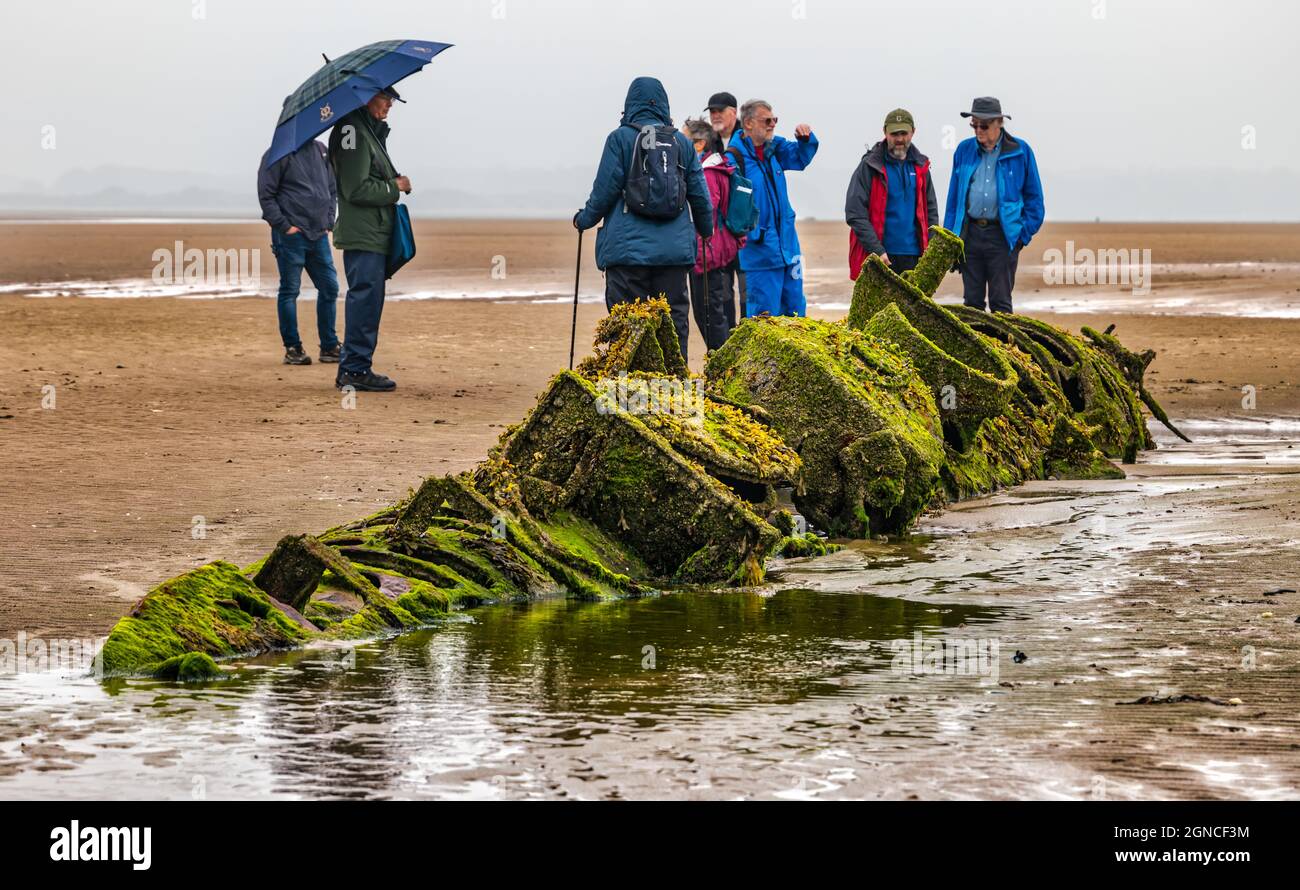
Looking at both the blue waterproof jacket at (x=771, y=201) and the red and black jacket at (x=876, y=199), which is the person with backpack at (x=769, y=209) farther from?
the red and black jacket at (x=876, y=199)

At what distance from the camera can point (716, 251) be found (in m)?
12.8

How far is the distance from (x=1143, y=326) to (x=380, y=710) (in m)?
19.9

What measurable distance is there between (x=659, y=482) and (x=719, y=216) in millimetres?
5446

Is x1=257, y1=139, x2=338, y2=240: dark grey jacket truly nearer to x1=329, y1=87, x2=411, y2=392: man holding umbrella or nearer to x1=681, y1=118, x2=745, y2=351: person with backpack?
x1=329, y1=87, x2=411, y2=392: man holding umbrella

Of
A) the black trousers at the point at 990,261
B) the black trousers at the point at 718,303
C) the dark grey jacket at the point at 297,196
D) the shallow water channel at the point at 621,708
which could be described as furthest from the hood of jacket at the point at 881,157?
the shallow water channel at the point at 621,708

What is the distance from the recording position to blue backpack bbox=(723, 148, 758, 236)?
41.2ft

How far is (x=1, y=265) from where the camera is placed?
144 feet

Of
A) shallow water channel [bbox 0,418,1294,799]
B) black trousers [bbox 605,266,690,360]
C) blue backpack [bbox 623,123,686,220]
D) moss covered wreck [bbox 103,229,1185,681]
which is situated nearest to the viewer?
shallow water channel [bbox 0,418,1294,799]

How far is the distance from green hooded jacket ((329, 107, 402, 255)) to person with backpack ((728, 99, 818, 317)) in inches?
107

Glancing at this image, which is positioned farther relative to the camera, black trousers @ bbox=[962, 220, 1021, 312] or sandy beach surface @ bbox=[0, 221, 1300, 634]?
black trousers @ bbox=[962, 220, 1021, 312]

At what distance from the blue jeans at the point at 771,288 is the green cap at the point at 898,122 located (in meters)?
1.27

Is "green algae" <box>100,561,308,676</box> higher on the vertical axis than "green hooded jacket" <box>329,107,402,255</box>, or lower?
lower

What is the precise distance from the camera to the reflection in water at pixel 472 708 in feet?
15.2

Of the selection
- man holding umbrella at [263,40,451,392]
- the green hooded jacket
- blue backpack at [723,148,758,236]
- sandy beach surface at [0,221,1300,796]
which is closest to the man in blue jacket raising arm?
blue backpack at [723,148,758,236]
